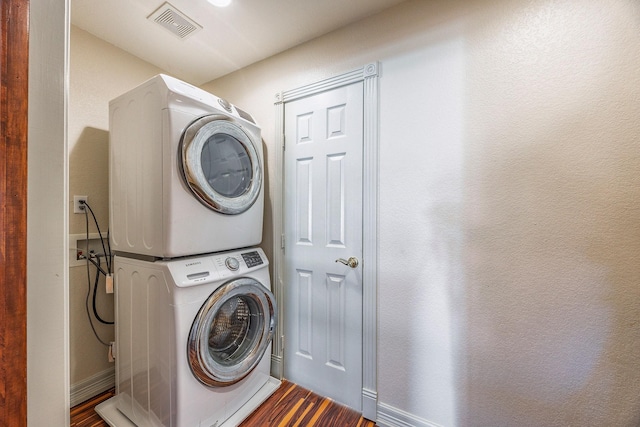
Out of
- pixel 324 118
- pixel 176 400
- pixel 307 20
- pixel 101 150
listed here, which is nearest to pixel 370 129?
pixel 324 118

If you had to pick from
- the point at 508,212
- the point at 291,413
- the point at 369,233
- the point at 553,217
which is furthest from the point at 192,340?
the point at 553,217

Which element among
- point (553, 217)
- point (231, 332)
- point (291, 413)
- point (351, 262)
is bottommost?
point (291, 413)

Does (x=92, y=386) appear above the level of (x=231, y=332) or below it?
below

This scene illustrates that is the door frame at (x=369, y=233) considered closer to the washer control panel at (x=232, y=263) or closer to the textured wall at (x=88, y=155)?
the washer control panel at (x=232, y=263)

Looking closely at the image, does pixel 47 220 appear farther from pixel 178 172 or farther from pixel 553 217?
pixel 553 217

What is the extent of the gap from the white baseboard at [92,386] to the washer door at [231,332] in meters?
0.97

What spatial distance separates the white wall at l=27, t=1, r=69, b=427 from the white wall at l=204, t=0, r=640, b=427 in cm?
134

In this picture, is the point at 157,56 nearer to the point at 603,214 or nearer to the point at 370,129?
the point at 370,129

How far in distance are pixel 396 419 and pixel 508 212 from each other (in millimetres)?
1288

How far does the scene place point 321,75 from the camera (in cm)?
173

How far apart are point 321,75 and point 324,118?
0.30 meters

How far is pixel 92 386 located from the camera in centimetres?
170

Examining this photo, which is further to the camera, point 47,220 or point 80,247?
point 80,247

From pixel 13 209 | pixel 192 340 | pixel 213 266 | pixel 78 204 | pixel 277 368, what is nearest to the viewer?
pixel 13 209
